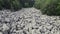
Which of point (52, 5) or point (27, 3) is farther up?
point (52, 5)

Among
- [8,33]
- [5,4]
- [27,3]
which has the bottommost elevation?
[27,3]

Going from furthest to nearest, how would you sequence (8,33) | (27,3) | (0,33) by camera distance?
(27,3)
(8,33)
(0,33)

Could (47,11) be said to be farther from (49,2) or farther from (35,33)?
(35,33)

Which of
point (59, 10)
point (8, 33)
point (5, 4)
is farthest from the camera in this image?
point (5, 4)

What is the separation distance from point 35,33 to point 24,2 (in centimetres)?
4869

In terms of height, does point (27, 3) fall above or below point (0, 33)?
below

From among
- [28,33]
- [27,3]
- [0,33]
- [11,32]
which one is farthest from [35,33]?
[27,3]

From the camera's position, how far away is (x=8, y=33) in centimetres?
1038

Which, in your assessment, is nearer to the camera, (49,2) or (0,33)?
(0,33)

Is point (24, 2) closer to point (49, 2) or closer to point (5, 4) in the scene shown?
point (5, 4)

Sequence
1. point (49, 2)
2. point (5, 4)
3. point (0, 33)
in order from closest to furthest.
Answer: point (0, 33) → point (49, 2) → point (5, 4)

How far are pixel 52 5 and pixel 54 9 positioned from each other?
64 cm

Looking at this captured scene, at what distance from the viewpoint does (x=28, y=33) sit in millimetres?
10617

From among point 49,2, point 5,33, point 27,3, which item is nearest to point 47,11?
point 49,2
